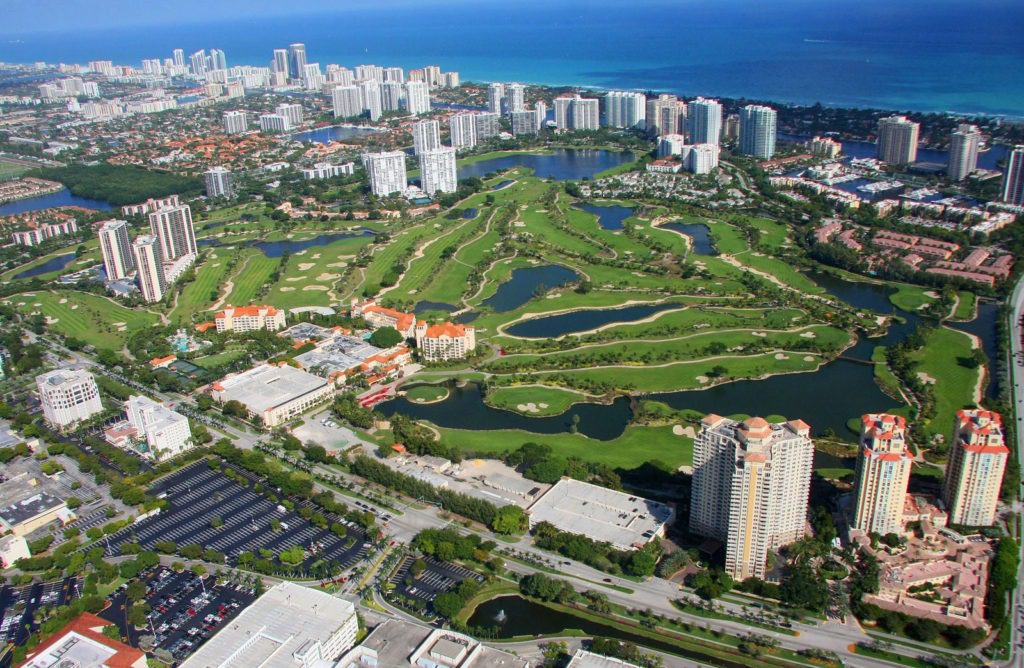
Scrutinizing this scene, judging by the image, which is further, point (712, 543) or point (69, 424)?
point (69, 424)

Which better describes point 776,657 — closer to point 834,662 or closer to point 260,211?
point 834,662

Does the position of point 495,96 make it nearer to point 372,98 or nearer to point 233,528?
point 372,98

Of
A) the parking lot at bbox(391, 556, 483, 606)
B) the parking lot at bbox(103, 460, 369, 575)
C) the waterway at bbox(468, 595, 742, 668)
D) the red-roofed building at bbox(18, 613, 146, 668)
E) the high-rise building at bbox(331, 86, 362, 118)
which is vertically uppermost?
the high-rise building at bbox(331, 86, 362, 118)

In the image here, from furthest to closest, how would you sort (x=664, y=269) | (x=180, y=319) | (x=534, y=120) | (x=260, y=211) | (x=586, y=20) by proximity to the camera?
(x=586, y=20) → (x=534, y=120) → (x=260, y=211) → (x=664, y=269) → (x=180, y=319)

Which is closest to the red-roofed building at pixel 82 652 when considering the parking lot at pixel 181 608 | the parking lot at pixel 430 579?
the parking lot at pixel 181 608

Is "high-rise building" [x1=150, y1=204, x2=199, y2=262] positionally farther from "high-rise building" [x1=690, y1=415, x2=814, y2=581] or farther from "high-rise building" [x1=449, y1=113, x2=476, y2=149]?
"high-rise building" [x1=690, y1=415, x2=814, y2=581]

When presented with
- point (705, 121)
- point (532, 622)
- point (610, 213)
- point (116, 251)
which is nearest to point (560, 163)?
point (705, 121)

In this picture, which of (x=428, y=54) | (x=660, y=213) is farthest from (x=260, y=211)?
(x=428, y=54)

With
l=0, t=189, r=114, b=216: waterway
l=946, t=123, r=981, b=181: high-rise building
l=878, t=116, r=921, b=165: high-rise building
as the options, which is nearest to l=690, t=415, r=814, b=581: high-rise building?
l=946, t=123, r=981, b=181: high-rise building

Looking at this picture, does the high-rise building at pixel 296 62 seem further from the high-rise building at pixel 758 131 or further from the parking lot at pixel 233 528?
the parking lot at pixel 233 528
